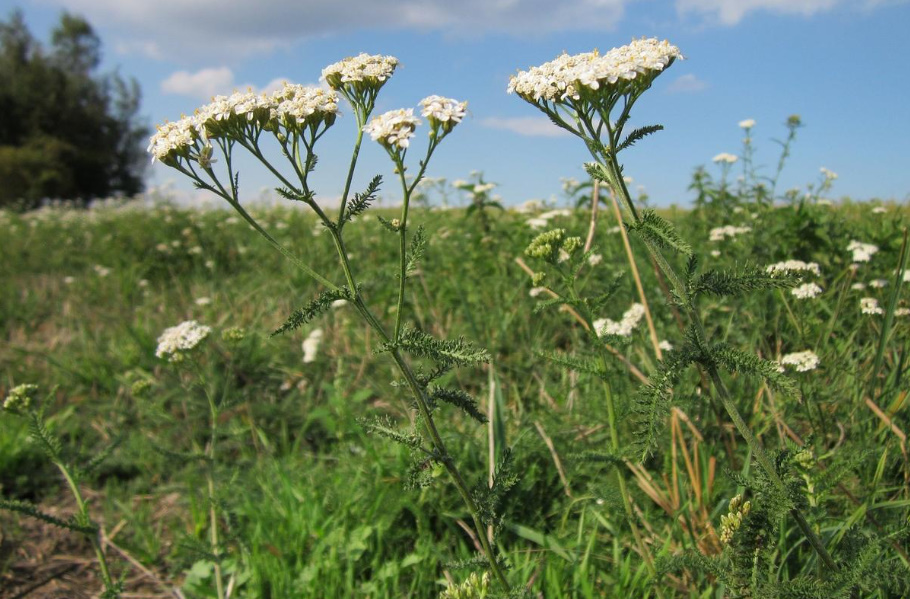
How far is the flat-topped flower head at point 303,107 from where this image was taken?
1.63 m

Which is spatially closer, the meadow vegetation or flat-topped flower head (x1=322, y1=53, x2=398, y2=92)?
the meadow vegetation

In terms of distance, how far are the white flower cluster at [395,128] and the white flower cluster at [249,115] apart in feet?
0.58

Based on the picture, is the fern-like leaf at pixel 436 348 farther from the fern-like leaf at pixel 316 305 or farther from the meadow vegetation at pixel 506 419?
the fern-like leaf at pixel 316 305

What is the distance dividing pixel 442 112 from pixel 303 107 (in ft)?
1.15

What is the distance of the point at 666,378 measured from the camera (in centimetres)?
143

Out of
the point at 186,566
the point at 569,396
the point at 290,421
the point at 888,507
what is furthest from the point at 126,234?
the point at 888,507

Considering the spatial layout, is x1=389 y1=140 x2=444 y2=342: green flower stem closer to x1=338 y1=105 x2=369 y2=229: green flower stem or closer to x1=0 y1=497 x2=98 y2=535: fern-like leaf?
x1=338 y1=105 x2=369 y2=229: green flower stem

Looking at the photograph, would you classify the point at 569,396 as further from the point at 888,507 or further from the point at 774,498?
the point at 774,498

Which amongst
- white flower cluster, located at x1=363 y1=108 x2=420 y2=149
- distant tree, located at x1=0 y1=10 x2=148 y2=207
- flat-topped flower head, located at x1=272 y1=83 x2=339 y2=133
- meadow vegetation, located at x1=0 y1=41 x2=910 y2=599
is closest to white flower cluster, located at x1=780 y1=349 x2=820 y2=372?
meadow vegetation, located at x1=0 y1=41 x2=910 y2=599

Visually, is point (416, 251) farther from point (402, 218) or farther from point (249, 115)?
point (249, 115)

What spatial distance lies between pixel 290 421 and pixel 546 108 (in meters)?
2.83

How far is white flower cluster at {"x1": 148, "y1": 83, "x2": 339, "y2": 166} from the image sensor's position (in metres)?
1.63

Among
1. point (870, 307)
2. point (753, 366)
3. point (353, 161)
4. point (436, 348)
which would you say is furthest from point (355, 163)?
point (870, 307)

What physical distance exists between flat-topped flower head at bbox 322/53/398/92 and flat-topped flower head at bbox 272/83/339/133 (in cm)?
7
